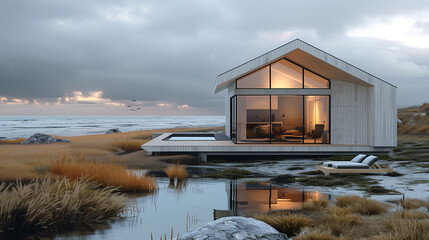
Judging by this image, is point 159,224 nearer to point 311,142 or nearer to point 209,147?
point 209,147

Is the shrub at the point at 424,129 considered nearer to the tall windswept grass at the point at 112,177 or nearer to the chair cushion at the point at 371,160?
the chair cushion at the point at 371,160

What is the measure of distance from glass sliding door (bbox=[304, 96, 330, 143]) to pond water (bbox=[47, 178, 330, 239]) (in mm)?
6167

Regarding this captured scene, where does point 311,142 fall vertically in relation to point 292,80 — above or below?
below

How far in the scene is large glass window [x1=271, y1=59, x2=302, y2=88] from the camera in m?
13.0

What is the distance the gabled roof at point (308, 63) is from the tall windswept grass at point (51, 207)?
302 inches

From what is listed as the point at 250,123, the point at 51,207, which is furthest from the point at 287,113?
the point at 51,207

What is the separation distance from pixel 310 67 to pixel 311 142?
8.94 ft

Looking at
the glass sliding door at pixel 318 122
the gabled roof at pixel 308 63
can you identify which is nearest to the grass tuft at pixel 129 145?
the gabled roof at pixel 308 63

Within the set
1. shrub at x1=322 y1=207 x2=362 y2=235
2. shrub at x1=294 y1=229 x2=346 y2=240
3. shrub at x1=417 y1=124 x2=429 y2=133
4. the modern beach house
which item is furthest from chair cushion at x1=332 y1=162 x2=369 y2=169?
shrub at x1=417 y1=124 x2=429 y2=133

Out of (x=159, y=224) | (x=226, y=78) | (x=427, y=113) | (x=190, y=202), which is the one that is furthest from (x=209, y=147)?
(x=427, y=113)

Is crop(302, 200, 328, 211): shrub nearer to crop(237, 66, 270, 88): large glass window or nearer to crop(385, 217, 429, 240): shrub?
crop(385, 217, 429, 240): shrub

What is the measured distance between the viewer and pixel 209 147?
12242mm

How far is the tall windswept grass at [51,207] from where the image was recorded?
15.3 feet

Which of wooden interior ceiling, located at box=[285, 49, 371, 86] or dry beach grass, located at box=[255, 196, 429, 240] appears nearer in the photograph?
dry beach grass, located at box=[255, 196, 429, 240]
